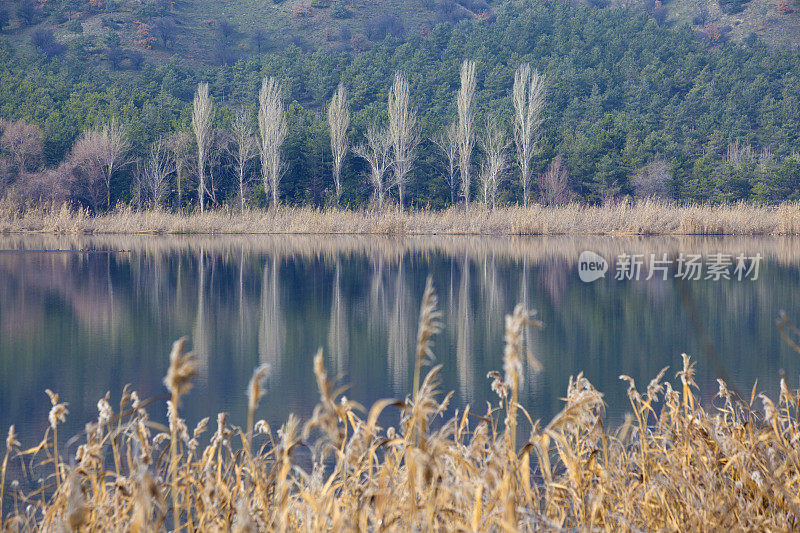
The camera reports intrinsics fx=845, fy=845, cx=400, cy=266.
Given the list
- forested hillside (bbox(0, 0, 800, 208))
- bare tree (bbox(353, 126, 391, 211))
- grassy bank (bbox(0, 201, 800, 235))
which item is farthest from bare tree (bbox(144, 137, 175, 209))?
bare tree (bbox(353, 126, 391, 211))

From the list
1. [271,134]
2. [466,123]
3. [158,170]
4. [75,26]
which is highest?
[75,26]

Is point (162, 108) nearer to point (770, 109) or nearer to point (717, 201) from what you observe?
point (717, 201)

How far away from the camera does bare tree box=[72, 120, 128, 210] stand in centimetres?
3362

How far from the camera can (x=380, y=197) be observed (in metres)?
34.6

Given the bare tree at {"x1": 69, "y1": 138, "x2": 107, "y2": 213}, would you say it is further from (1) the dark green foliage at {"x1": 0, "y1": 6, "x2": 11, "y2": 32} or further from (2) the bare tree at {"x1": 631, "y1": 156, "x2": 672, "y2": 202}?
(1) the dark green foliage at {"x1": 0, "y1": 6, "x2": 11, "y2": 32}

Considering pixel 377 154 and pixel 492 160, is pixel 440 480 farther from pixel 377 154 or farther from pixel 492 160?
pixel 377 154

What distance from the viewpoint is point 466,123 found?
115 ft

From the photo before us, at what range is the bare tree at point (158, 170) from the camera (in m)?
34.2

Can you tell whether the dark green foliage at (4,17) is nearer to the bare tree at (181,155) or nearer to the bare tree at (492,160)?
the bare tree at (181,155)

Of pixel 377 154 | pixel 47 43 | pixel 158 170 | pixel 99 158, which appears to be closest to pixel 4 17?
pixel 47 43

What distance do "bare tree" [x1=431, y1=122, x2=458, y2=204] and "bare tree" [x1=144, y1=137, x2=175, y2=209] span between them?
11425 mm

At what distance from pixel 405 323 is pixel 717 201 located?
2932cm

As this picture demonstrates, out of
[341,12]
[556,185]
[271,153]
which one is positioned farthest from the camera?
[341,12]

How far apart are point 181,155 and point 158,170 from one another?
3.68ft
